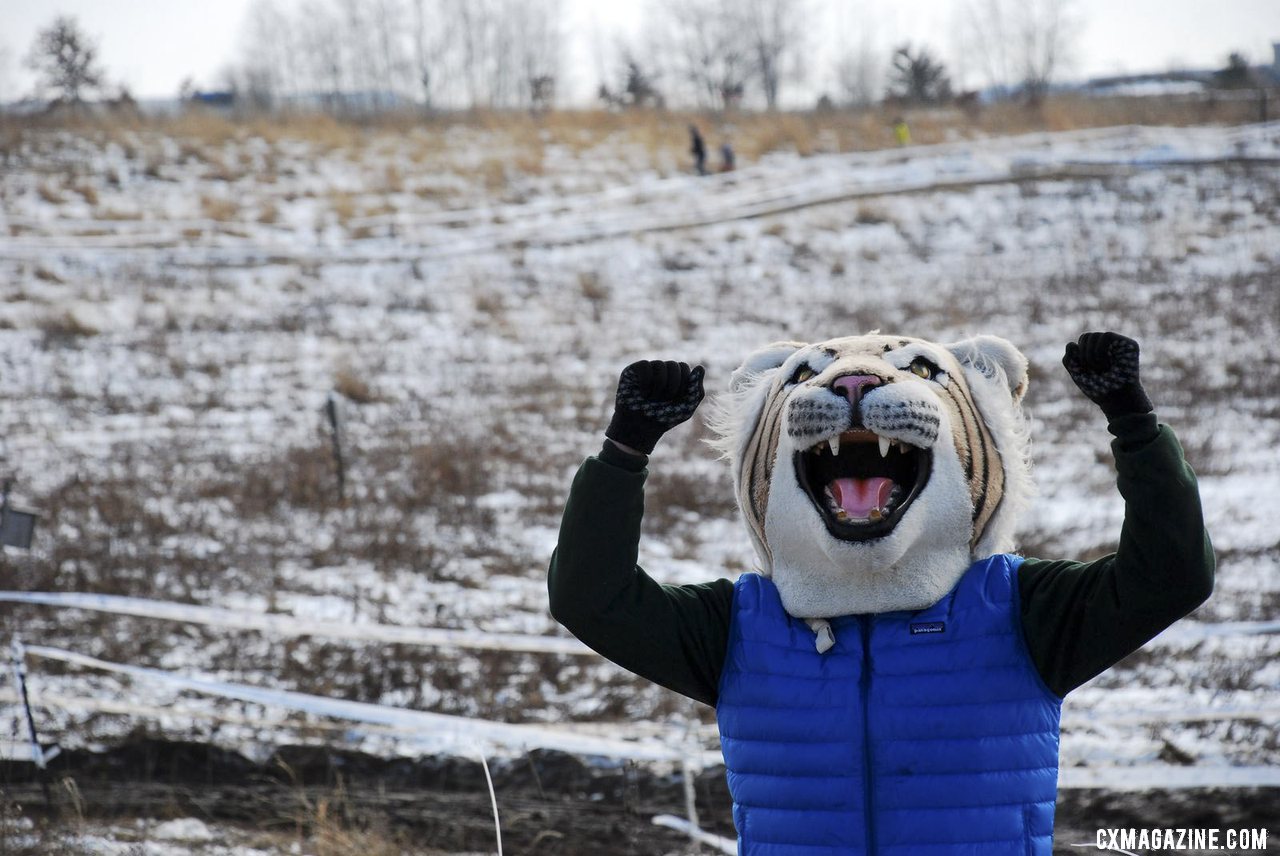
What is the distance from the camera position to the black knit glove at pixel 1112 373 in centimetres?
189

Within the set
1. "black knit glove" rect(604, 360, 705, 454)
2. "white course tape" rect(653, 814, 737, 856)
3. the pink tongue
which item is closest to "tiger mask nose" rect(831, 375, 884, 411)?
the pink tongue

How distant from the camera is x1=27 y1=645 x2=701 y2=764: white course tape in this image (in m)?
5.55

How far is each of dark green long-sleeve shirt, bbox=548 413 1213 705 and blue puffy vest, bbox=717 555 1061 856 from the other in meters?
0.11

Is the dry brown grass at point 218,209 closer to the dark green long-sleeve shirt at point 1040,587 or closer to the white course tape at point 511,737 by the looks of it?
the white course tape at point 511,737

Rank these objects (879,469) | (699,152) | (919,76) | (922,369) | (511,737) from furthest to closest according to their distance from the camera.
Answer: (919,76) < (699,152) < (511,737) < (922,369) < (879,469)

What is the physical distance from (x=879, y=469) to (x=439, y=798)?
3957 millimetres

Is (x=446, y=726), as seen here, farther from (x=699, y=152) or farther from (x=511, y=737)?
(x=699, y=152)

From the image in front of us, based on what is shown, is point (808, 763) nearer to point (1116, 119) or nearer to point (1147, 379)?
point (1147, 379)

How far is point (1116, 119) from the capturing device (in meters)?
26.3

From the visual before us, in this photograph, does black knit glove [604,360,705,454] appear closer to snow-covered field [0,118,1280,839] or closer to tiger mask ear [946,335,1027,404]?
tiger mask ear [946,335,1027,404]

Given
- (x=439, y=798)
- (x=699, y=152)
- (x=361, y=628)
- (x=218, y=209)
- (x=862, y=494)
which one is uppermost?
(x=699, y=152)

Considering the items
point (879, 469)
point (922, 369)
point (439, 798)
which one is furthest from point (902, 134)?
point (879, 469)

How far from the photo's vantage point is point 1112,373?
1898 millimetres

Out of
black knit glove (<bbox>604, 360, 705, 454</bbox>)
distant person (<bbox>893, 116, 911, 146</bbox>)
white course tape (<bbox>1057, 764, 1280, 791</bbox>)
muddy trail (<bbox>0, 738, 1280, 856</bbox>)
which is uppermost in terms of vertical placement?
distant person (<bbox>893, 116, 911, 146</bbox>)
